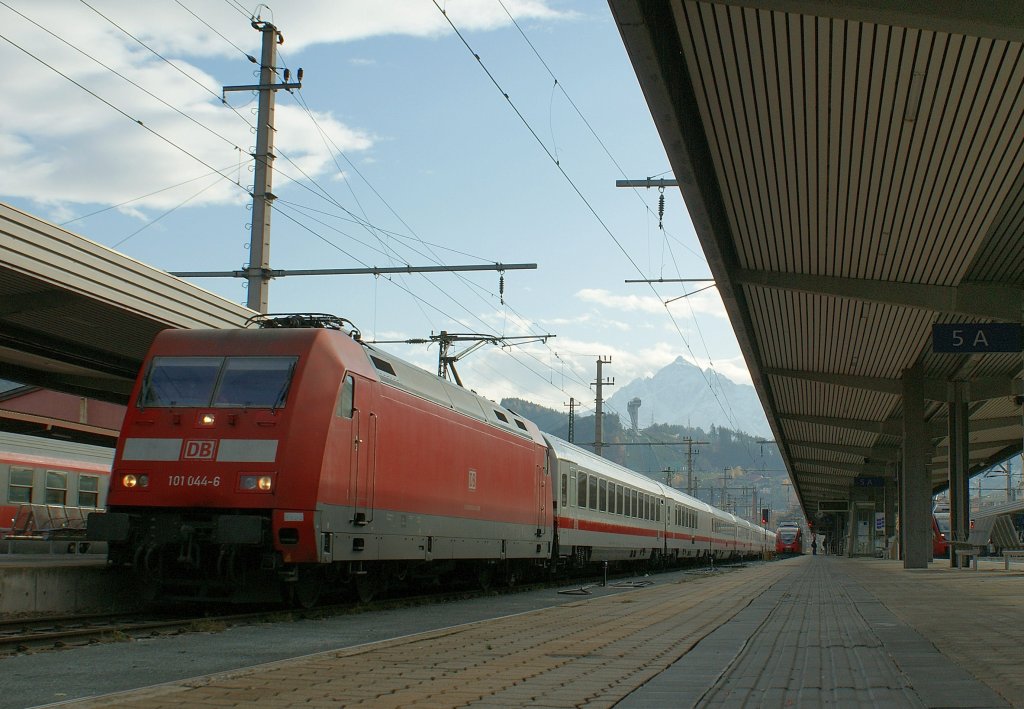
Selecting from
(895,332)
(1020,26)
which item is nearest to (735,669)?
(1020,26)

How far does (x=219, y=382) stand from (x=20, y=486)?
14.4 metres

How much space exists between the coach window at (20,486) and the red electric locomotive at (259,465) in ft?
43.7

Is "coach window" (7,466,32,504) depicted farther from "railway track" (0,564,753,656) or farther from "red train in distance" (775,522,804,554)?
"red train in distance" (775,522,804,554)

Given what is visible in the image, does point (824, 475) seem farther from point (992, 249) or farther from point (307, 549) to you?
point (307, 549)

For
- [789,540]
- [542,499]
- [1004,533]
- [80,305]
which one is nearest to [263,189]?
[80,305]

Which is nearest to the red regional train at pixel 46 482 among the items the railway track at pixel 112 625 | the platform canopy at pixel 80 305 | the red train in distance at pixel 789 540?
the platform canopy at pixel 80 305

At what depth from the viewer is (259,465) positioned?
1204 centimetres

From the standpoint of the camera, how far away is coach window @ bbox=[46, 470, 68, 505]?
25.6 meters

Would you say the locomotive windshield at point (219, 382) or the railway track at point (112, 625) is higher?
the locomotive windshield at point (219, 382)

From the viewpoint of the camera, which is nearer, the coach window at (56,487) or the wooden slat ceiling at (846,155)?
the wooden slat ceiling at (846,155)

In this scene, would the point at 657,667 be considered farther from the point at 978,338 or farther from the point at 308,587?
the point at 978,338

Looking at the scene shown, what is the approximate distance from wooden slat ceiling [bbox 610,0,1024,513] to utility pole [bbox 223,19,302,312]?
819cm

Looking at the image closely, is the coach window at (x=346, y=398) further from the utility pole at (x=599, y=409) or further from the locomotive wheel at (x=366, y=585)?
the utility pole at (x=599, y=409)

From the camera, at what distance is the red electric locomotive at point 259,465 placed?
1196 cm
